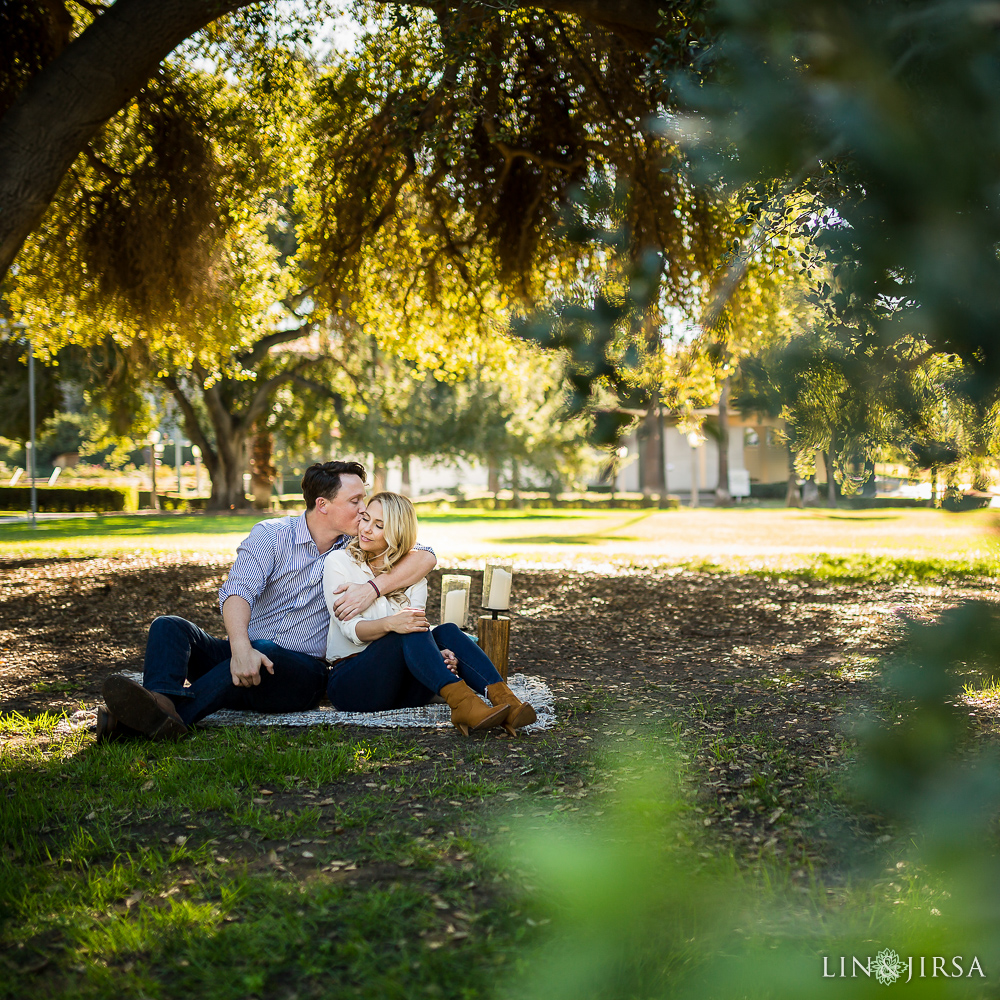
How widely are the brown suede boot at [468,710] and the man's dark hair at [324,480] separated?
1.04m

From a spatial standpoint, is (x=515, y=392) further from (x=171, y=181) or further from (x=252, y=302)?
(x=171, y=181)

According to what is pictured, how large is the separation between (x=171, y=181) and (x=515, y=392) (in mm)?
20076

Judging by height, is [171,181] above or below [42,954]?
above

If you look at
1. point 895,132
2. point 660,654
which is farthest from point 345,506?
point 895,132

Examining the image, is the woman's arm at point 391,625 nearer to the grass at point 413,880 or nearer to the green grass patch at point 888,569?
the grass at point 413,880

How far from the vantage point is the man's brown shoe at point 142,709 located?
3.70m

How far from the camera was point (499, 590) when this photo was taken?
4641 mm

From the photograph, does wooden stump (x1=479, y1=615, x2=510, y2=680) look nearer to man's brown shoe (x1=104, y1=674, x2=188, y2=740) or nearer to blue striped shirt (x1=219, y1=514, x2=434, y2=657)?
blue striped shirt (x1=219, y1=514, x2=434, y2=657)

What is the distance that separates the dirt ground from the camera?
3.37 meters

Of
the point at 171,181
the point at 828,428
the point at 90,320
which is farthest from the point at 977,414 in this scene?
the point at 90,320

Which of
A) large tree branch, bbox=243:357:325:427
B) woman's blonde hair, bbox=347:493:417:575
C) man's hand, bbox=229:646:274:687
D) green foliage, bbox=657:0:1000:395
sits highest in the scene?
large tree branch, bbox=243:357:325:427

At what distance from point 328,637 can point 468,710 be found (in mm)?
805

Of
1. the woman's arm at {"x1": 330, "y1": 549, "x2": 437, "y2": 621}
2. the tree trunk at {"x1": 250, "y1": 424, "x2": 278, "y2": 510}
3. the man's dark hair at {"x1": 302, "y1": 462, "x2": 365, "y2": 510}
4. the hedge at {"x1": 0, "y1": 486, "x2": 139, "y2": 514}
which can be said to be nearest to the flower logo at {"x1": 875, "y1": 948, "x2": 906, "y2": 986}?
the woman's arm at {"x1": 330, "y1": 549, "x2": 437, "y2": 621}

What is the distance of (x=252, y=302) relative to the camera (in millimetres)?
12438
